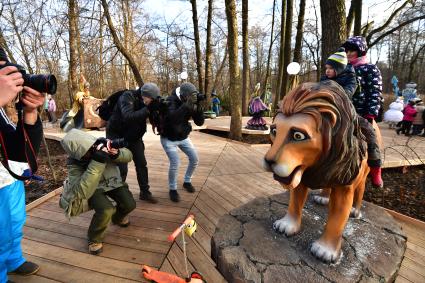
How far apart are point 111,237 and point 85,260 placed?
0.35 m

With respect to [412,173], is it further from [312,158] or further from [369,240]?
[312,158]

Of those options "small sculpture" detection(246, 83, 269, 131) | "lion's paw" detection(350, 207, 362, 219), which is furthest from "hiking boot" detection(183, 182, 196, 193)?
"small sculpture" detection(246, 83, 269, 131)

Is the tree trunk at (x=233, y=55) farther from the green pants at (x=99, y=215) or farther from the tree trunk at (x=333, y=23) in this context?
the green pants at (x=99, y=215)

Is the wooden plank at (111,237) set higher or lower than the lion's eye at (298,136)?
lower

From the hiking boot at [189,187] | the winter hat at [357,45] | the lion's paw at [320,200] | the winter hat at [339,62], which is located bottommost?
the hiking boot at [189,187]

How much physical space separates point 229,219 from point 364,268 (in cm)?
89

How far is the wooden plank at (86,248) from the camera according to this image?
7.04 feet

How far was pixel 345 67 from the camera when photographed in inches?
65.5

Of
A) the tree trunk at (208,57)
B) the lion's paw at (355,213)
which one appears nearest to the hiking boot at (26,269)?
the lion's paw at (355,213)

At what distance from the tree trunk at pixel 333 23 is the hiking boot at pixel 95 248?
4.17 meters

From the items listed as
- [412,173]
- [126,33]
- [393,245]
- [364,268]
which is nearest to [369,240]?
[393,245]

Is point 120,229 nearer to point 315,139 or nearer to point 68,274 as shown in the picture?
point 68,274

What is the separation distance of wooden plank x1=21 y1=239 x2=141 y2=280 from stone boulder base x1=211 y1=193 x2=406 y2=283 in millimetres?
765

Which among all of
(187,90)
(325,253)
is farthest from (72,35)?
(325,253)
